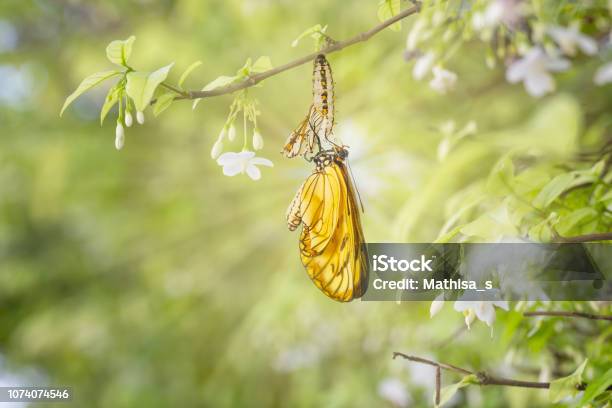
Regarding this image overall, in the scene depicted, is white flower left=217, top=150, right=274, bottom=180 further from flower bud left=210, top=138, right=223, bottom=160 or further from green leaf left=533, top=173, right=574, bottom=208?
green leaf left=533, top=173, right=574, bottom=208

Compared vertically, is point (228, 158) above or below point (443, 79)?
below

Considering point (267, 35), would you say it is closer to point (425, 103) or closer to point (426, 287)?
point (425, 103)

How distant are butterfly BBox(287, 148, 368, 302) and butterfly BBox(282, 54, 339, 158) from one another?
0.03 meters

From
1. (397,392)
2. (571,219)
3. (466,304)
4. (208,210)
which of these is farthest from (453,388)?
(208,210)

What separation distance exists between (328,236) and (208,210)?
2125 mm

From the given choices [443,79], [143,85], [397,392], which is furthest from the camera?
[397,392]

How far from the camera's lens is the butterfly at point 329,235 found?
22.3 inches

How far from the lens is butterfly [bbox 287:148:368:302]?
1.86ft

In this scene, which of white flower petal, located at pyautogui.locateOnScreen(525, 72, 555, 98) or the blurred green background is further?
the blurred green background

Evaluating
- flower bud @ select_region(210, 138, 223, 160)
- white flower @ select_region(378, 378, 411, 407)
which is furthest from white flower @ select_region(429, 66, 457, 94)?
white flower @ select_region(378, 378, 411, 407)

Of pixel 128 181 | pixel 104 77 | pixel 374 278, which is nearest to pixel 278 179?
pixel 374 278

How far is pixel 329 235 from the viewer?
57cm

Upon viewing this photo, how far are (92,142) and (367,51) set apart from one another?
140cm

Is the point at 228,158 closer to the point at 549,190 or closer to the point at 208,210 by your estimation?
the point at 549,190
